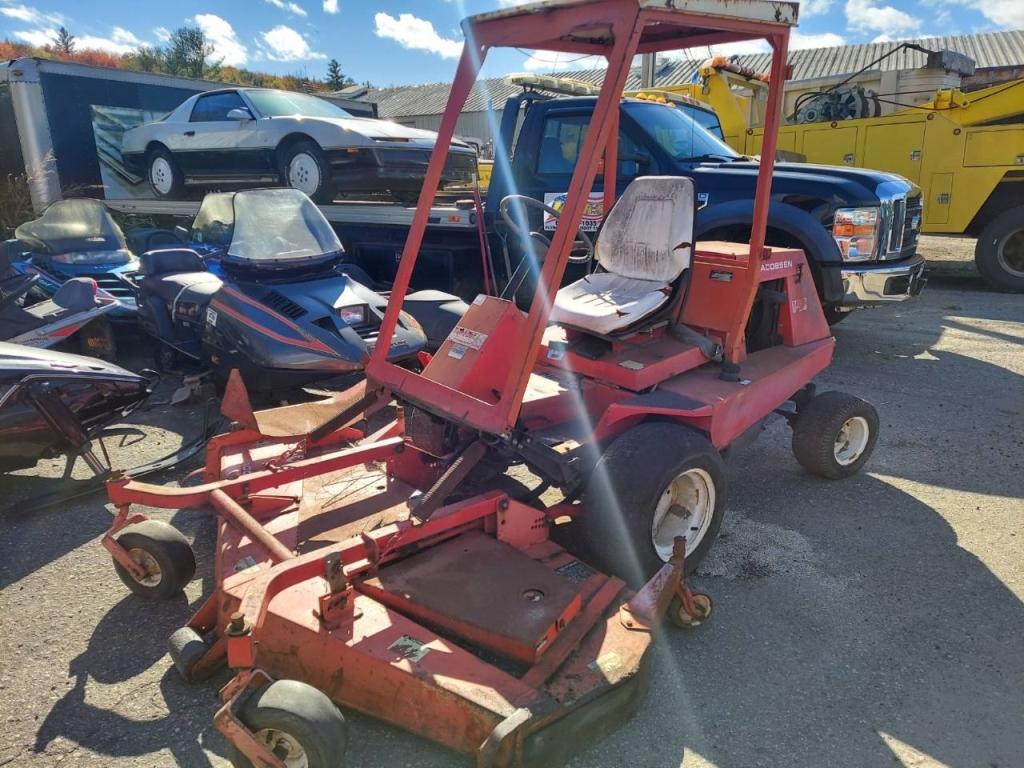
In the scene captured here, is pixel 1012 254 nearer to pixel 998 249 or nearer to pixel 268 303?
pixel 998 249

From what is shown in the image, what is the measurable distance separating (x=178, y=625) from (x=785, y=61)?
3647mm

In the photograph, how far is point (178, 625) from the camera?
2977 millimetres

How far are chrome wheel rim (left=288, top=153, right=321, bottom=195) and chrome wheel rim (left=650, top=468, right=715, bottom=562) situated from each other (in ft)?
21.3

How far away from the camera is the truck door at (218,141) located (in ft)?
29.0

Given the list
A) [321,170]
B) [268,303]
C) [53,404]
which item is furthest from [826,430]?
[321,170]

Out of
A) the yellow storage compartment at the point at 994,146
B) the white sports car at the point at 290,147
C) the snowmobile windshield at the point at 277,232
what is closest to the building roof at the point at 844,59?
the yellow storage compartment at the point at 994,146

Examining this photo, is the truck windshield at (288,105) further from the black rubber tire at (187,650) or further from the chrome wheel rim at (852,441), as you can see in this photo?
the black rubber tire at (187,650)

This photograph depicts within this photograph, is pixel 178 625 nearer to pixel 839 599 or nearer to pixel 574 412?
pixel 574 412

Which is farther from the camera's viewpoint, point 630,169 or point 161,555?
point 630,169

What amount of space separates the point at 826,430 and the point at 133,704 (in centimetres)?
360

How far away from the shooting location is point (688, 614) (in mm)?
2781

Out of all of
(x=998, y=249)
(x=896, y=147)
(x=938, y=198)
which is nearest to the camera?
(x=998, y=249)

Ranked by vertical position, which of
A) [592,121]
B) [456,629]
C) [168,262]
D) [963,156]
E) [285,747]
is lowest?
[285,747]

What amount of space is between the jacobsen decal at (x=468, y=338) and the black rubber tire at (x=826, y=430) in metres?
2.17
